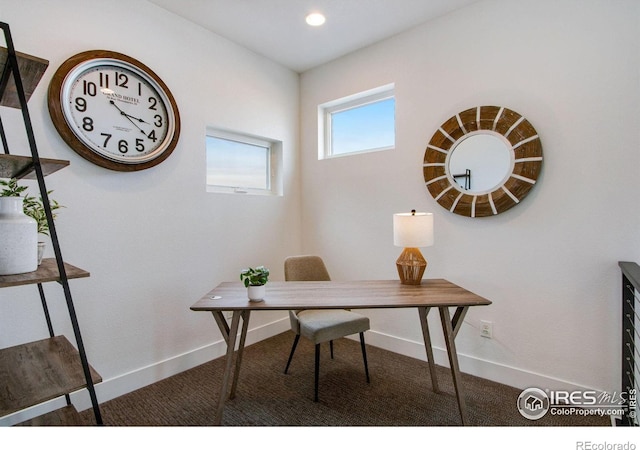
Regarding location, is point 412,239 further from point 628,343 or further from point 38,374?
point 38,374

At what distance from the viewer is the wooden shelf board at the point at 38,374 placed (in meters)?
1.07

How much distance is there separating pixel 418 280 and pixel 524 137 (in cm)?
116

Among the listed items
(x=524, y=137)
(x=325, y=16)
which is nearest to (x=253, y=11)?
(x=325, y=16)

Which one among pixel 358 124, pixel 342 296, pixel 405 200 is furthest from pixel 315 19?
pixel 342 296

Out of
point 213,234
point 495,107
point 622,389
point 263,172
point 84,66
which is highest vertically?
point 84,66

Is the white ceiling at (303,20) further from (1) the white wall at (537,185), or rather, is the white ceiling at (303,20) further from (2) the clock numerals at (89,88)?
(2) the clock numerals at (89,88)

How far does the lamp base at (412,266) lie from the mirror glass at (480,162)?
2.20ft

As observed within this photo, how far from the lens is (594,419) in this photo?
186cm

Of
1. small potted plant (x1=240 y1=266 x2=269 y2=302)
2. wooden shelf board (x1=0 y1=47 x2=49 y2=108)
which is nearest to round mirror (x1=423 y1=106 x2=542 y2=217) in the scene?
small potted plant (x1=240 y1=266 x2=269 y2=302)

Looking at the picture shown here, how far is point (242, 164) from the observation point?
3.10 metres

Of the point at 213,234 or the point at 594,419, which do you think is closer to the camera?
the point at 594,419

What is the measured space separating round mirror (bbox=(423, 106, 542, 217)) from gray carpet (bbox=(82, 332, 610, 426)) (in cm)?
125
